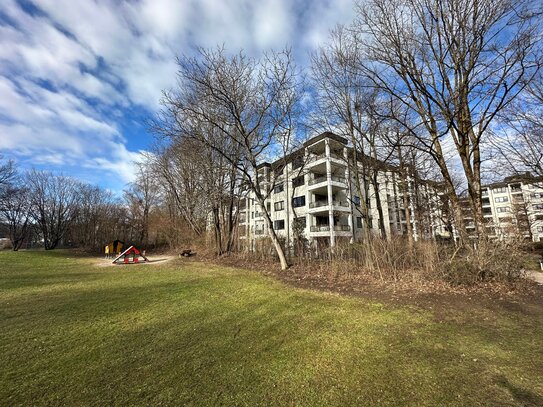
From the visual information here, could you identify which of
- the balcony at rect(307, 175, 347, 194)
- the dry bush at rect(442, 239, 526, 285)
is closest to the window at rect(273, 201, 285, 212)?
the balcony at rect(307, 175, 347, 194)

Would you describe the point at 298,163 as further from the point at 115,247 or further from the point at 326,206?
the point at 115,247

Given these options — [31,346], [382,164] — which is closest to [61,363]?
[31,346]

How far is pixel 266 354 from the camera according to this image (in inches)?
136

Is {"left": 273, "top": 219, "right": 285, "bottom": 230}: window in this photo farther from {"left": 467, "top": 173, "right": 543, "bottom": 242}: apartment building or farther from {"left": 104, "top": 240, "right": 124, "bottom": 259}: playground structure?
{"left": 467, "top": 173, "right": 543, "bottom": 242}: apartment building

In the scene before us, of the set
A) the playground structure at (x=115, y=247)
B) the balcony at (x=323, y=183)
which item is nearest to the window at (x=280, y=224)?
the balcony at (x=323, y=183)

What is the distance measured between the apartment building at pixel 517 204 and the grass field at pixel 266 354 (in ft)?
16.8

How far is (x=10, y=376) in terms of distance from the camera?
2.90 metres

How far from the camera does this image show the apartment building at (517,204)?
13349 mm

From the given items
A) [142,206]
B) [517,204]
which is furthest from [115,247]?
[517,204]

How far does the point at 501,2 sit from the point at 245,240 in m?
14.8

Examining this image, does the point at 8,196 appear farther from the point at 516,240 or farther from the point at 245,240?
the point at 516,240

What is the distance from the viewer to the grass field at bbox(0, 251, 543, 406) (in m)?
2.59

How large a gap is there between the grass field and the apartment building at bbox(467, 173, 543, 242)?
5.12m

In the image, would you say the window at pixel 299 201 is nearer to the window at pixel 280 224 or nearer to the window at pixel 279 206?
the window at pixel 279 206
